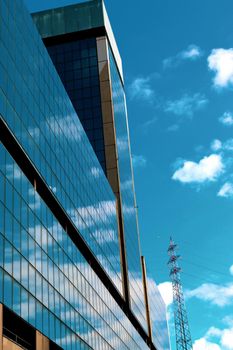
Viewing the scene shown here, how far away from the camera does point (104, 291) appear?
67.1 m

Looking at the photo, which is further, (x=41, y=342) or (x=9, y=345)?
(x=41, y=342)

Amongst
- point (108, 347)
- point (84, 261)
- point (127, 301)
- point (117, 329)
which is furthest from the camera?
point (127, 301)

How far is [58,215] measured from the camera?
51969 millimetres

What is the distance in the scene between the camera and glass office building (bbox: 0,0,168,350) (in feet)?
129

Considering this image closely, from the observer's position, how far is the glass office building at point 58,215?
129 feet

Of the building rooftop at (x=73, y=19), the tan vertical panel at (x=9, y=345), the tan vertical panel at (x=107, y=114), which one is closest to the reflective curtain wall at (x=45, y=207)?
the tan vertical panel at (x=9, y=345)

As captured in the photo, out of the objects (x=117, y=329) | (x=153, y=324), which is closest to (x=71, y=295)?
(x=117, y=329)

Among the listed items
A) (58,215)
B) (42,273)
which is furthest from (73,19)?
(42,273)

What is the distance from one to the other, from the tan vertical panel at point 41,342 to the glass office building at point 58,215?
66 millimetres

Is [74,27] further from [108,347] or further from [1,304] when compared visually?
[1,304]

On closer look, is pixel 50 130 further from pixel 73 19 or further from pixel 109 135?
pixel 73 19

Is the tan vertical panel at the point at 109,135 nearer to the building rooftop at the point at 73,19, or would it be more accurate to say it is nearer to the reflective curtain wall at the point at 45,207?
the building rooftop at the point at 73,19

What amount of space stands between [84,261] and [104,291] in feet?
30.3

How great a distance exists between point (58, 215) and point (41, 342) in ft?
41.5
